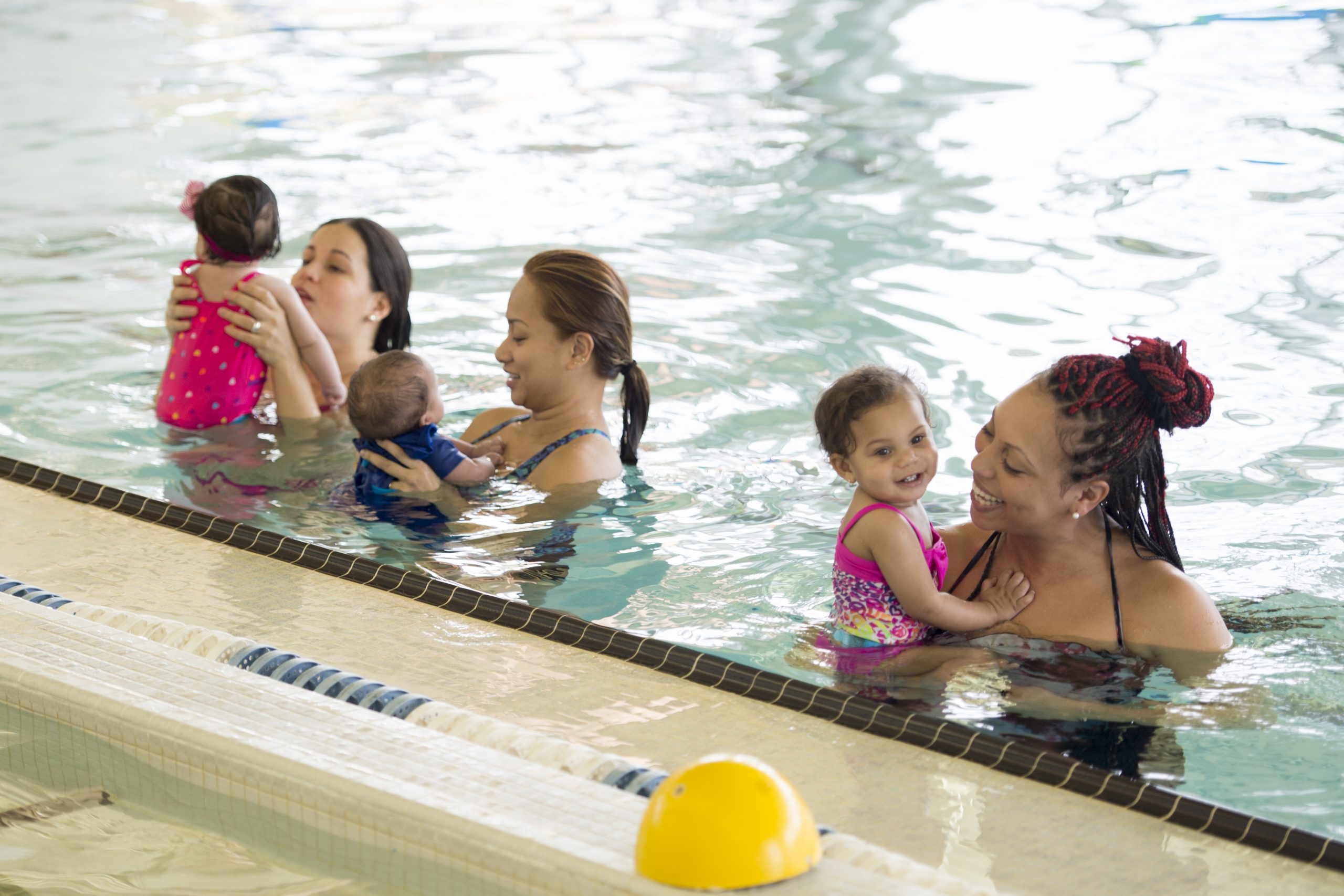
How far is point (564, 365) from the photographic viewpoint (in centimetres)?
433

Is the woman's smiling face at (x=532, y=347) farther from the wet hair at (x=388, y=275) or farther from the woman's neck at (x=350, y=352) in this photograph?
the woman's neck at (x=350, y=352)

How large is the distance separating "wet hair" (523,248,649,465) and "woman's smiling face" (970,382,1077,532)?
1.54 m

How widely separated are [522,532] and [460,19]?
A: 42.0 feet

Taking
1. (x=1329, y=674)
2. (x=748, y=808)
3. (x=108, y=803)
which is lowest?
(x=1329, y=674)

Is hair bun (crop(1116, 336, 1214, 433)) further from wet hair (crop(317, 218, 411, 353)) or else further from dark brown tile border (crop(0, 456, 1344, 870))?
wet hair (crop(317, 218, 411, 353))

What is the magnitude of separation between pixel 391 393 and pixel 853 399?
1642 millimetres

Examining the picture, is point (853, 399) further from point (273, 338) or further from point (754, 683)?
point (273, 338)

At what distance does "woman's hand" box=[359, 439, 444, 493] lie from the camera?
169 inches

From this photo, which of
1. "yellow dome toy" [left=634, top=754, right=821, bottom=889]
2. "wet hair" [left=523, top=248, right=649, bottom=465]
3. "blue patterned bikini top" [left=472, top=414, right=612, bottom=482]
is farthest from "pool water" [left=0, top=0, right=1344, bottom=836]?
"yellow dome toy" [left=634, top=754, right=821, bottom=889]

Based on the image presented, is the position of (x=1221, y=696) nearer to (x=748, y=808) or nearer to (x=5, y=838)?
(x=748, y=808)

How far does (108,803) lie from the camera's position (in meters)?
2.60

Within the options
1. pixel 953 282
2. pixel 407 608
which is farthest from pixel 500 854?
pixel 953 282

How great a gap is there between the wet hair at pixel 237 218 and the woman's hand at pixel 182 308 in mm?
155

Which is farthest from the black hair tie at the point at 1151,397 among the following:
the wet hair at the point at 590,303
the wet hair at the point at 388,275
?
the wet hair at the point at 388,275
